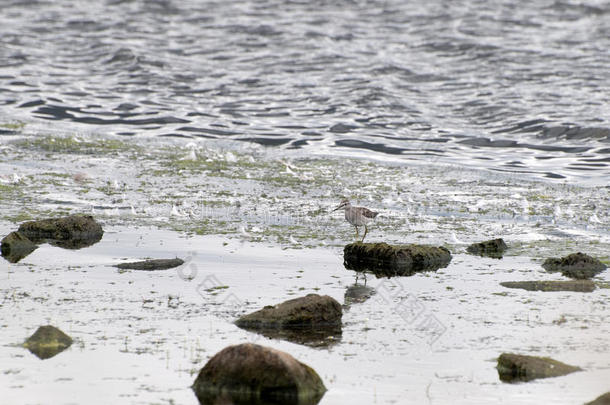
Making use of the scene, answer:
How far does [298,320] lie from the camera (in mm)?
9758

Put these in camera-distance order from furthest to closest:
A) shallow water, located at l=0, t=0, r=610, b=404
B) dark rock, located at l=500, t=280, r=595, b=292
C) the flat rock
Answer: dark rock, located at l=500, t=280, r=595, b=292, the flat rock, shallow water, located at l=0, t=0, r=610, b=404

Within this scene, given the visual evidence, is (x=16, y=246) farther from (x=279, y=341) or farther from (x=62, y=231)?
(x=279, y=341)

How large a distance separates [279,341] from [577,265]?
202 inches

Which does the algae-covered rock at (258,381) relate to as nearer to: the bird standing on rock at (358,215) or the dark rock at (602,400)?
the dark rock at (602,400)

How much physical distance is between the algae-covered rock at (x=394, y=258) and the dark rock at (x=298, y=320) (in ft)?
9.15

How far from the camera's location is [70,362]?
855 cm

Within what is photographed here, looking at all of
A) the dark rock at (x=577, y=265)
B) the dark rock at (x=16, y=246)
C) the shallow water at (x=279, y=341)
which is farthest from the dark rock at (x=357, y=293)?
the dark rock at (x=16, y=246)

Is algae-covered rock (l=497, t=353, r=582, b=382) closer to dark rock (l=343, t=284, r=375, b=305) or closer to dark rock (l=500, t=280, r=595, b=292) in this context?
dark rock (l=343, t=284, r=375, b=305)

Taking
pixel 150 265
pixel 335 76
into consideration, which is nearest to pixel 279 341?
pixel 150 265

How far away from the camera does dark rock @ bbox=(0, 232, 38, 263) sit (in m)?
12.8

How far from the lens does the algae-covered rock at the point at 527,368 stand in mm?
8312

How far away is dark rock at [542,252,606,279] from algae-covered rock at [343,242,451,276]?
60.2 inches

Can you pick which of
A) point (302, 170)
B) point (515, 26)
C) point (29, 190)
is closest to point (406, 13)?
point (515, 26)

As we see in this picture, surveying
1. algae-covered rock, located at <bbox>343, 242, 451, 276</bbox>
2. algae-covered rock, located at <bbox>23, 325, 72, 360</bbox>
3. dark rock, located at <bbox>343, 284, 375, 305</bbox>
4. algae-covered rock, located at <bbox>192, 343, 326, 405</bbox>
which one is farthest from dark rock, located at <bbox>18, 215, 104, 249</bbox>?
algae-covered rock, located at <bbox>192, 343, 326, 405</bbox>
